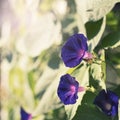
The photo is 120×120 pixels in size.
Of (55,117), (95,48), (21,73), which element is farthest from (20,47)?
(95,48)

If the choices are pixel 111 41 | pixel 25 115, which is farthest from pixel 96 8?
pixel 25 115

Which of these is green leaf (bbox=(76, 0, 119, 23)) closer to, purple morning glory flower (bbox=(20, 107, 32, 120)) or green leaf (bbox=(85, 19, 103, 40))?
green leaf (bbox=(85, 19, 103, 40))

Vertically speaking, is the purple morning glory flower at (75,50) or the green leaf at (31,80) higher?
the purple morning glory flower at (75,50)

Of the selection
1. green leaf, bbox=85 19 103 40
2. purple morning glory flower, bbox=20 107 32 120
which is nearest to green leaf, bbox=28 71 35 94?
purple morning glory flower, bbox=20 107 32 120

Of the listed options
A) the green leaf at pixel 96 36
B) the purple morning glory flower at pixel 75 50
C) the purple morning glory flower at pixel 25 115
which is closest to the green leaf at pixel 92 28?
the green leaf at pixel 96 36

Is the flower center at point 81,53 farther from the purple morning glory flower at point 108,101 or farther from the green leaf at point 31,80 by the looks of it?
the green leaf at point 31,80

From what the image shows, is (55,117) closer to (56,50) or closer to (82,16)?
(56,50)

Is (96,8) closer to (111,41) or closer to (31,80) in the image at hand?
(111,41)
